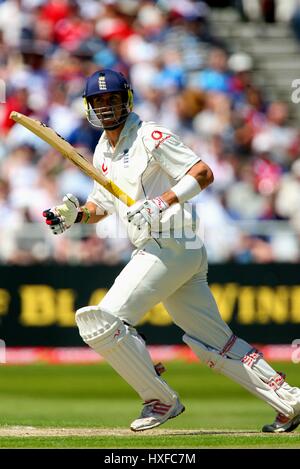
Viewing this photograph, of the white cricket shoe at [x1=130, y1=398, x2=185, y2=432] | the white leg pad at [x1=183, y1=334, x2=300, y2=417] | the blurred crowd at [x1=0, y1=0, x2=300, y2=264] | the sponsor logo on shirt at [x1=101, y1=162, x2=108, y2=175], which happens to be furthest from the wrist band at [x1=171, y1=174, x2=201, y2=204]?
the blurred crowd at [x1=0, y1=0, x2=300, y2=264]

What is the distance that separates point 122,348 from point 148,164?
1.05m

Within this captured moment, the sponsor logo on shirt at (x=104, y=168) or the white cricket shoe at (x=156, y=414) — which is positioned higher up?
the sponsor logo on shirt at (x=104, y=168)

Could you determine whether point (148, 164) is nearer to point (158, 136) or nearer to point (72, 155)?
point (158, 136)

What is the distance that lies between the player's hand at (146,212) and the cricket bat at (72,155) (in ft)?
0.94

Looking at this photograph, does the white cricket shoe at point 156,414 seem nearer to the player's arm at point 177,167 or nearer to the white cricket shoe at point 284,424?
the white cricket shoe at point 284,424

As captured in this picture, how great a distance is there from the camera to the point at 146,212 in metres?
6.74

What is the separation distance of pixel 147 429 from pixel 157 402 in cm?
20

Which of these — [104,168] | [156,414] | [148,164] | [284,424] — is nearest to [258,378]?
[284,424]

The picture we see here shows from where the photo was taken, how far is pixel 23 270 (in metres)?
13.3

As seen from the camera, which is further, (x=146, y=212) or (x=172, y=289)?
(x=172, y=289)

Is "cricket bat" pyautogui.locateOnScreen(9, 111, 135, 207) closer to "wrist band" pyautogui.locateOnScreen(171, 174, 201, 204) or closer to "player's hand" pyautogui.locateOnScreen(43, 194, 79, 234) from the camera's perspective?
"player's hand" pyautogui.locateOnScreen(43, 194, 79, 234)

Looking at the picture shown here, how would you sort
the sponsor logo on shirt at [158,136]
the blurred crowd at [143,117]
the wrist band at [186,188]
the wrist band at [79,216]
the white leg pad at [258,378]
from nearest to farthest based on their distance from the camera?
the wrist band at [186,188]
the sponsor logo on shirt at [158,136]
the white leg pad at [258,378]
the wrist band at [79,216]
the blurred crowd at [143,117]

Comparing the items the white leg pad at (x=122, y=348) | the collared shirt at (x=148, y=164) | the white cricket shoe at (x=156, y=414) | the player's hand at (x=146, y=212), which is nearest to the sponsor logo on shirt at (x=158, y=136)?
the collared shirt at (x=148, y=164)

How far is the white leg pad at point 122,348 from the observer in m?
6.78
